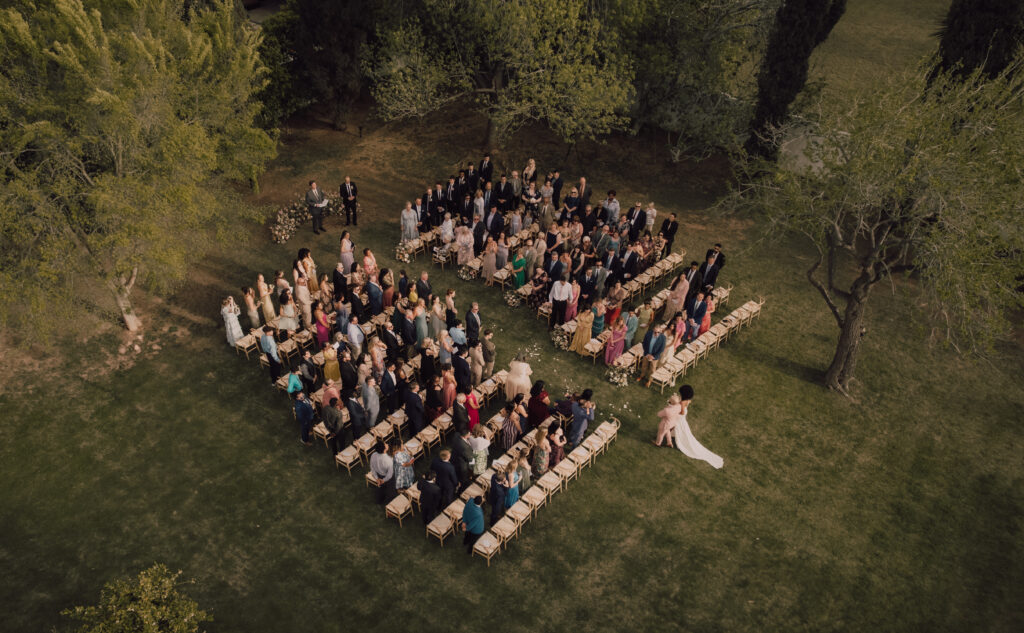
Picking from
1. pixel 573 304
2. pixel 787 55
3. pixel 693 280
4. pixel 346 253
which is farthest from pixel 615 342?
pixel 787 55

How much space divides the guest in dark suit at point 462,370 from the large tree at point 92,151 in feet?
21.5

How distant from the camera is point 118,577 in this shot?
40.7 ft

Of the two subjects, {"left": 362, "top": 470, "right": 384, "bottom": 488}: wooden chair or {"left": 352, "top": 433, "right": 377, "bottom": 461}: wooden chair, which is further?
{"left": 352, "top": 433, "right": 377, "bottom": 461}: wooden chair

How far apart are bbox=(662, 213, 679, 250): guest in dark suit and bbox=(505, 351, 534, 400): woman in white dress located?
7448 mm

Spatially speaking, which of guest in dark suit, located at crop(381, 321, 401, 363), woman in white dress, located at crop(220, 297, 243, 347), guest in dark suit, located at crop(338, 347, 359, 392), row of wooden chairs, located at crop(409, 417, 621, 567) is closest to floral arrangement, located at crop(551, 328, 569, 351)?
row of wooden chairs, located at crop(409, 417, 621, 567)

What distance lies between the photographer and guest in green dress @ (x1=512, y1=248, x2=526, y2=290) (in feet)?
61.6

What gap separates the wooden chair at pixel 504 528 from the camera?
1274 cm

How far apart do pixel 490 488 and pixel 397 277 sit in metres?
8.75

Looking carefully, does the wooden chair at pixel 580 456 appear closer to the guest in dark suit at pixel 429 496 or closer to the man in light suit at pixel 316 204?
the guest in dark suit at pixel 429 496

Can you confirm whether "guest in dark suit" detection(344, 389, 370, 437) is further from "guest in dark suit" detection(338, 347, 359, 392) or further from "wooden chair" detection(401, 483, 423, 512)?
"wooden chair" detection(401, 483, 423, 512)

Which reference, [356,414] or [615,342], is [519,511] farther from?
[615,342]

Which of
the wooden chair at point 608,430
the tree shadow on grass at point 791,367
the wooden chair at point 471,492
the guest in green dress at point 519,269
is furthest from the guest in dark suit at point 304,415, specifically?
the tree shadow on grass at point 791,367

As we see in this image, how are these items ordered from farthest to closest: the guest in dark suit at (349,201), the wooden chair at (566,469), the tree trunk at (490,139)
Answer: the tree trunk at (490,139)
the guest in dark suit at (349,201)
the wooden chair at (566,469)

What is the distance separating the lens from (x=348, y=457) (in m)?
14.1
